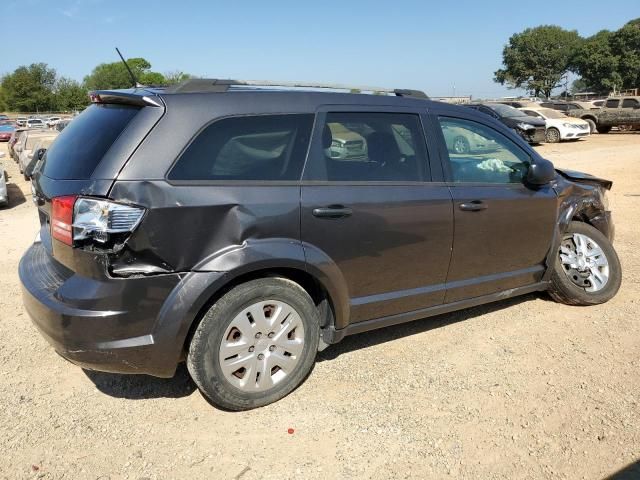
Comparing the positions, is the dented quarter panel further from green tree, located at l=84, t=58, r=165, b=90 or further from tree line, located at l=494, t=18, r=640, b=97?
tree line, located at l=494, t=18, r=640, b=97

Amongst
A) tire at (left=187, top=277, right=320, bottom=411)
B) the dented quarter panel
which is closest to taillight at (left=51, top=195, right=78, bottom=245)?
tire at (left=187, top=277, right=320, bottom=411)

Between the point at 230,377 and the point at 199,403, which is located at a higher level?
the point at 230,377

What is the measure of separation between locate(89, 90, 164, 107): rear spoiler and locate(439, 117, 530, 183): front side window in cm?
195

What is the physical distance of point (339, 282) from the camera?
3.17 meters

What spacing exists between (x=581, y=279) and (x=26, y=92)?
107 m

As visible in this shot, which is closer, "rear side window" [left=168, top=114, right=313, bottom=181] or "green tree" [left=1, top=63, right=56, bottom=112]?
"rear side window" [left=168, top=114, right=313, bottom=181]

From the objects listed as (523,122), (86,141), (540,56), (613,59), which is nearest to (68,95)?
(540,56)

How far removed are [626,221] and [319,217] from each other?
621 cm

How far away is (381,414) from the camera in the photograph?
9.91 ft

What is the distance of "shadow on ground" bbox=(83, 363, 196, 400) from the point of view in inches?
128

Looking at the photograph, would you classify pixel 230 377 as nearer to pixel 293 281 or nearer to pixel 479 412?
pixel 293 281

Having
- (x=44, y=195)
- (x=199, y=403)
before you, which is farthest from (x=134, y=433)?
(x=44, y=195)

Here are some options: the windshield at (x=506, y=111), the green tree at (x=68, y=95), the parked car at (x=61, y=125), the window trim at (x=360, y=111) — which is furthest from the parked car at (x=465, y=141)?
the green tree at (x=68, y=95)

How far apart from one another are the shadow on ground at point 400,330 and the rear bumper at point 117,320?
1.28 metres
